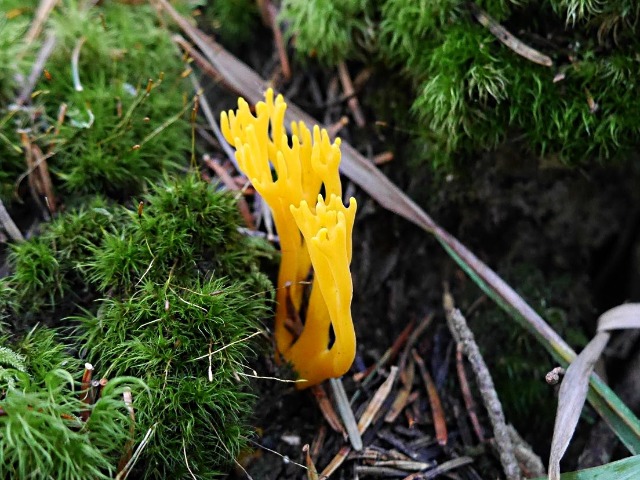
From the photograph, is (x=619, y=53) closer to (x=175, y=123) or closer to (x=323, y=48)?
(x=323, y=48)

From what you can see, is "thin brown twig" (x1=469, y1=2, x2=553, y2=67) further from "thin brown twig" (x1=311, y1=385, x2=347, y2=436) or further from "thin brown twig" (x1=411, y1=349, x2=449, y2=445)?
"thin brown twig" (x1=311, y1=385, x2=347, y2=436)

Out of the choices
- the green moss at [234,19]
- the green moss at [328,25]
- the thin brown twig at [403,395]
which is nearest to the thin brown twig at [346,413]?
the thin brown twig at [403,395]

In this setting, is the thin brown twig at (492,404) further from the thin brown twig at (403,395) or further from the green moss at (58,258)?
the green moss at (58,258)

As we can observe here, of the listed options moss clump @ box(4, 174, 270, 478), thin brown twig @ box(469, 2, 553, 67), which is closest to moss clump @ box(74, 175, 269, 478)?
moss clump @ box(4, 174, 270, 478)

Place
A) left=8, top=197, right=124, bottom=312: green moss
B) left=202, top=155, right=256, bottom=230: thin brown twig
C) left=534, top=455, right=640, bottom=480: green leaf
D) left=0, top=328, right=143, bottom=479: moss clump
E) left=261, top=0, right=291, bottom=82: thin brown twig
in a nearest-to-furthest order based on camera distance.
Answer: left=0, top=328, right=143, bottom=479: moss clump, left=534, top=455, right=640, bottom=480: green leaf, left=8, top=197, right=124, bottom=312: green moss, left=202, top=155, right=256, bottom=230: thin brown twig, left=261, top=0, right=291, bottom=82: thin brown twig

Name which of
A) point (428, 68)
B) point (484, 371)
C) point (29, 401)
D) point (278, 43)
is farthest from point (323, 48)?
point (29, 401)
